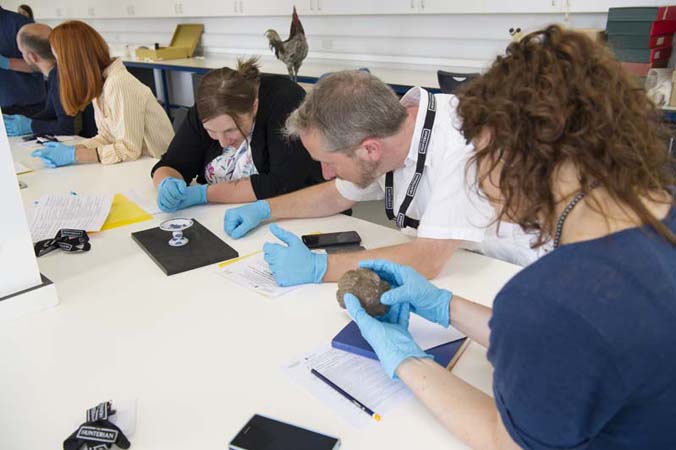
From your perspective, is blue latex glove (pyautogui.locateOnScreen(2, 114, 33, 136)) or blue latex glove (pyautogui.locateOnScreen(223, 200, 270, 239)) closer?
blue latex glove (pyautogui.locateOnScreen(223, 200, 270, 239))

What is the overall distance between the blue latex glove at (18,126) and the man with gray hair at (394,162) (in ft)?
7.27

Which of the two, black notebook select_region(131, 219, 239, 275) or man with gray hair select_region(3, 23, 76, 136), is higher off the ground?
man with gray hair select_region(3, 23, 76, 136)

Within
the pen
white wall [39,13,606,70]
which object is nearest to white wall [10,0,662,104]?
white wall [39,13,606,70]

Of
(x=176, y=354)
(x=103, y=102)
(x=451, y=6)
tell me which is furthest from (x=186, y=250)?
(x=451, y=6)

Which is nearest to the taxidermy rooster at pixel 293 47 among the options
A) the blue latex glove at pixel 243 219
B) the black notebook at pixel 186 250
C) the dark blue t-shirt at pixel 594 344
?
the blue latex glove at pixel 243 219

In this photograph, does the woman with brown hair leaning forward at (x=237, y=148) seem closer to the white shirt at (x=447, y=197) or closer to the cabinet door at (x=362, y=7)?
the white shirt at (x=447, y=197)

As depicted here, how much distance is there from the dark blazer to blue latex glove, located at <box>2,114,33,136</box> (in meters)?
1.37

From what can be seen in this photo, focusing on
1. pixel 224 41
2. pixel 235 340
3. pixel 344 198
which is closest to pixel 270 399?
pixel 235 340

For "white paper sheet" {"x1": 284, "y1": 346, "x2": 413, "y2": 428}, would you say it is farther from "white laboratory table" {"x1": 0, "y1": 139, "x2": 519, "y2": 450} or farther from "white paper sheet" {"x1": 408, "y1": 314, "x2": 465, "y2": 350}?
"white paper sheet" {"x1": 408, "y1": 314, "x2": 465, "y2": 350}

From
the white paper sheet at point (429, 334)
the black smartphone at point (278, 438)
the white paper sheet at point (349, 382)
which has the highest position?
the black smartphone at point (278, 438)

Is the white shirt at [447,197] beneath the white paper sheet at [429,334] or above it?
above

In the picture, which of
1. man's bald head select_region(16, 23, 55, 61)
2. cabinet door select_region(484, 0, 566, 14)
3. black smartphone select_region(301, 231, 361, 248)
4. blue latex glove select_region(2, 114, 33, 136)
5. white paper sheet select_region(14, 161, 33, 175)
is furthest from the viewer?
cabinet door select_region(484, 0, 566, 14)

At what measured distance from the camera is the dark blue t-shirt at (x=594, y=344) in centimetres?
59

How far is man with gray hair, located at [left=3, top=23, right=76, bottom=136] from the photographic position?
2.97 m
